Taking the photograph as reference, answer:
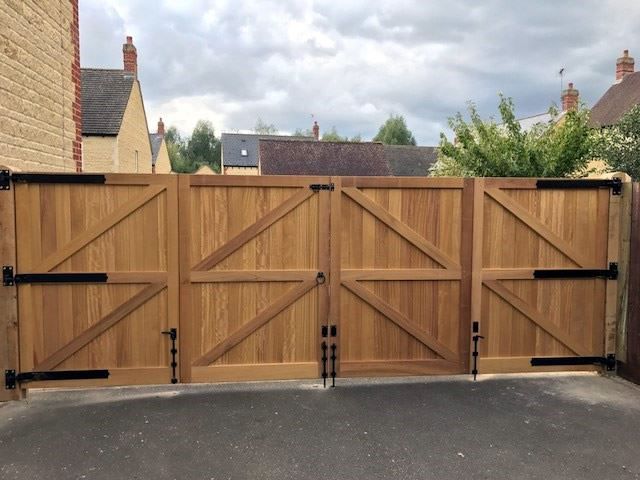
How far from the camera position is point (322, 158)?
33625 mm

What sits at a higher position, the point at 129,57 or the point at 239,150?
the point at 129,57

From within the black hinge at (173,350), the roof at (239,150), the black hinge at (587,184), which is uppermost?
the roof at (239,150)

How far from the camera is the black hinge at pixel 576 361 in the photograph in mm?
5254

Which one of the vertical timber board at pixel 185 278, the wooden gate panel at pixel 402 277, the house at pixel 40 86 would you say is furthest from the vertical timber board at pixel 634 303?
the house at pixel 40 86

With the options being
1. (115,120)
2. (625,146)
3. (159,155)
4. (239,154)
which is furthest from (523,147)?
(239,154)

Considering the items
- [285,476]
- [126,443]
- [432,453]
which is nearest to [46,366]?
[126,443]

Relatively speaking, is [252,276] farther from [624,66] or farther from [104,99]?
[624,66]

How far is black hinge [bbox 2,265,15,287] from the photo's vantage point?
4539 mm

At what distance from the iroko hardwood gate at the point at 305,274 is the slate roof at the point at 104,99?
17.1 metres

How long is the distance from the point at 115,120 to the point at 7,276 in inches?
705

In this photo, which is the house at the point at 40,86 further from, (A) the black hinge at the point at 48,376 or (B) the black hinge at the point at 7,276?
(A) the black hinge at the point at 48,376

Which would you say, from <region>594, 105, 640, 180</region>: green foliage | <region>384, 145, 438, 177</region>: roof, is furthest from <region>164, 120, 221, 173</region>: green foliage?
<region>594, 105, 640, 180</region>: green foliage

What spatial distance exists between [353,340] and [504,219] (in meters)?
2.01

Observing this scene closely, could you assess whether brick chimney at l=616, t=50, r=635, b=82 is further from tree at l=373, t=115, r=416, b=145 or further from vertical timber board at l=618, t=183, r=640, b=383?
tree at l=373, t=115, r=416, b=145
